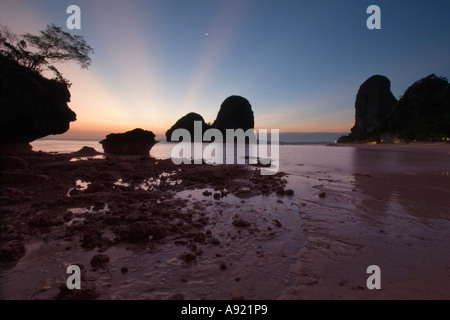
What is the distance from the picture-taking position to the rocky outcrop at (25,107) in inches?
480

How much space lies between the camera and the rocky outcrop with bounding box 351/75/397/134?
110875 mm

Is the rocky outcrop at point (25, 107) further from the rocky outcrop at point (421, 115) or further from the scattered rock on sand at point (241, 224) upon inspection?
the rocky outcrop at point (421, 115)

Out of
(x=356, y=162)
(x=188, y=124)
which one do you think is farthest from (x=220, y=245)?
(x=188, y=124)

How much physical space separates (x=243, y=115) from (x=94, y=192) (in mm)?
143327

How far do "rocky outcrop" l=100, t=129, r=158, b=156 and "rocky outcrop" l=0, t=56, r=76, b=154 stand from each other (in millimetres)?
6821

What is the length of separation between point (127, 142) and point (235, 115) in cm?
12502

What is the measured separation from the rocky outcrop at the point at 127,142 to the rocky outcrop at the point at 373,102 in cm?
11557

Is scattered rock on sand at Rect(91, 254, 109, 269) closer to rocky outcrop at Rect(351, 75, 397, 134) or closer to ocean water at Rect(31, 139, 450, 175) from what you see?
ocean water at Rect(31, 139, 450, 175)

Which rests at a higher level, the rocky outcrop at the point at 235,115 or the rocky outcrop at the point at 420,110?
the rocky outcrop at the point at 235,115

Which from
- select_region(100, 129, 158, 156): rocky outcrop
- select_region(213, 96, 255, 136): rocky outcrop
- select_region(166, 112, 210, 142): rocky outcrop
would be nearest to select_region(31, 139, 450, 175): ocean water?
select_region(100, 129, 158, 156): rocky outcrop

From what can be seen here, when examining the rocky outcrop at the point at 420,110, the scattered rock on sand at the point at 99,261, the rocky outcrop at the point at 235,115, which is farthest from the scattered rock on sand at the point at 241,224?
the rocky outcrop at the point at 235,115

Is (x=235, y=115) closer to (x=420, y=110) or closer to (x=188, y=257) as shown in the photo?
(x=420, y=110)
